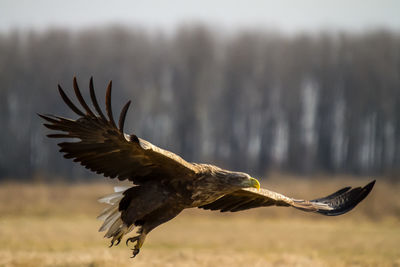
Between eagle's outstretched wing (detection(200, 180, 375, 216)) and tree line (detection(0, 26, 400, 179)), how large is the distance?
21814 millimetres

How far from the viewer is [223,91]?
3080cm

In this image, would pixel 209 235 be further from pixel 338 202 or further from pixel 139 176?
pixel 139 176

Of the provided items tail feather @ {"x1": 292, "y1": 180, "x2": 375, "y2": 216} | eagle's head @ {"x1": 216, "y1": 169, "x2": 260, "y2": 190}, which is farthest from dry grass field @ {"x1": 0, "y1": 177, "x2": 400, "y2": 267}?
eagle's head @ {"x1": 216, "y1": 169, "x2": 260, "y2": 190}

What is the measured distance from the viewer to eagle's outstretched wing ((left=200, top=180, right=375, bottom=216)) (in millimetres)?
6055

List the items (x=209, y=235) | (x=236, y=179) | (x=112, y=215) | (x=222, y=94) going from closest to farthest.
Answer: (x=236, y=179)
(x=112, y=215)
(x=209, y=235)
(x=222, y=94)

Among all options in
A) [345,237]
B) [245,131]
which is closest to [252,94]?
[245,131]

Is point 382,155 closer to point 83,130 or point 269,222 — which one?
point 269,222

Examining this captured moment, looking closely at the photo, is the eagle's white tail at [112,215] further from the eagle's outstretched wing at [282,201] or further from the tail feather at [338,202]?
the tail feather at [338,202]

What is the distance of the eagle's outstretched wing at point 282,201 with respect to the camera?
6055mm

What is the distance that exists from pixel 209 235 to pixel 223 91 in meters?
18.1

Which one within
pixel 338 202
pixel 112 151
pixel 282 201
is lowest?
pixel 338 202

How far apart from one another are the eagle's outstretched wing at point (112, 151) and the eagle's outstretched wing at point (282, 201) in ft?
3.93

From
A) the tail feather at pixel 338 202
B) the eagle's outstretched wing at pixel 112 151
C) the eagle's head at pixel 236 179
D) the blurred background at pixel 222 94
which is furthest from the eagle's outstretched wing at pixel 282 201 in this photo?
the blurred background at pixel 222 94

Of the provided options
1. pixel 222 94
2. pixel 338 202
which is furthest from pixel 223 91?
pixel 338 202
